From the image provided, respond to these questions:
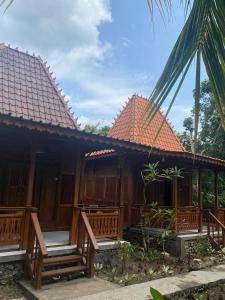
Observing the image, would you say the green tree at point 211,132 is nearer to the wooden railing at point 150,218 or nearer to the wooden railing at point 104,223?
the wooden railing at point 150,218

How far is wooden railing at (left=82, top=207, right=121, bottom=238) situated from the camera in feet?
24.8

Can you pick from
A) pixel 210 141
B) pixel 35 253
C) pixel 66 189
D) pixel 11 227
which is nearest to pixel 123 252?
pixel 35 253

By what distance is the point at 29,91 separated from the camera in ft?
34.3

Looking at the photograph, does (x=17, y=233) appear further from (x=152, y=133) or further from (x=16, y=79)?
(x=152, y=133)

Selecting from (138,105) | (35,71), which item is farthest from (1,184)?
(138,105)

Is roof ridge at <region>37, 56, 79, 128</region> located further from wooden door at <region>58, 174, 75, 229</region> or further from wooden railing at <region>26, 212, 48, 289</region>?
wooden railing at <region>26, 212, 48, 289</region>

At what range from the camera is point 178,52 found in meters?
1.56

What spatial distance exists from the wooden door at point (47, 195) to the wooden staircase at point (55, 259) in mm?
2427

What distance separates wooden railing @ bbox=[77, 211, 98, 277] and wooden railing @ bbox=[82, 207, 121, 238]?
1.26 feet

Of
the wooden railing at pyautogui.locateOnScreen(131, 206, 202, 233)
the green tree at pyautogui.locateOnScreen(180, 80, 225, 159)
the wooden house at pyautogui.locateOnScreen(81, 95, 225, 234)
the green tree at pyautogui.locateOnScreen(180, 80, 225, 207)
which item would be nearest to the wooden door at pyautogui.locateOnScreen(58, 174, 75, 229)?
the wooden house at pyautogui.locateOnScreen(81, 95, 225, 234)

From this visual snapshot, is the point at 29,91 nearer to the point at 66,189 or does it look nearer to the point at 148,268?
the point at 66,189

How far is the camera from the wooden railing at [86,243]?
21.1 ft

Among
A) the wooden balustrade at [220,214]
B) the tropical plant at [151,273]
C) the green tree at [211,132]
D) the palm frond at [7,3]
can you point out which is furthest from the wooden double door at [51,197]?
the green tree at [211,132]

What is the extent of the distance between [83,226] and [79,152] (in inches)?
73.8
